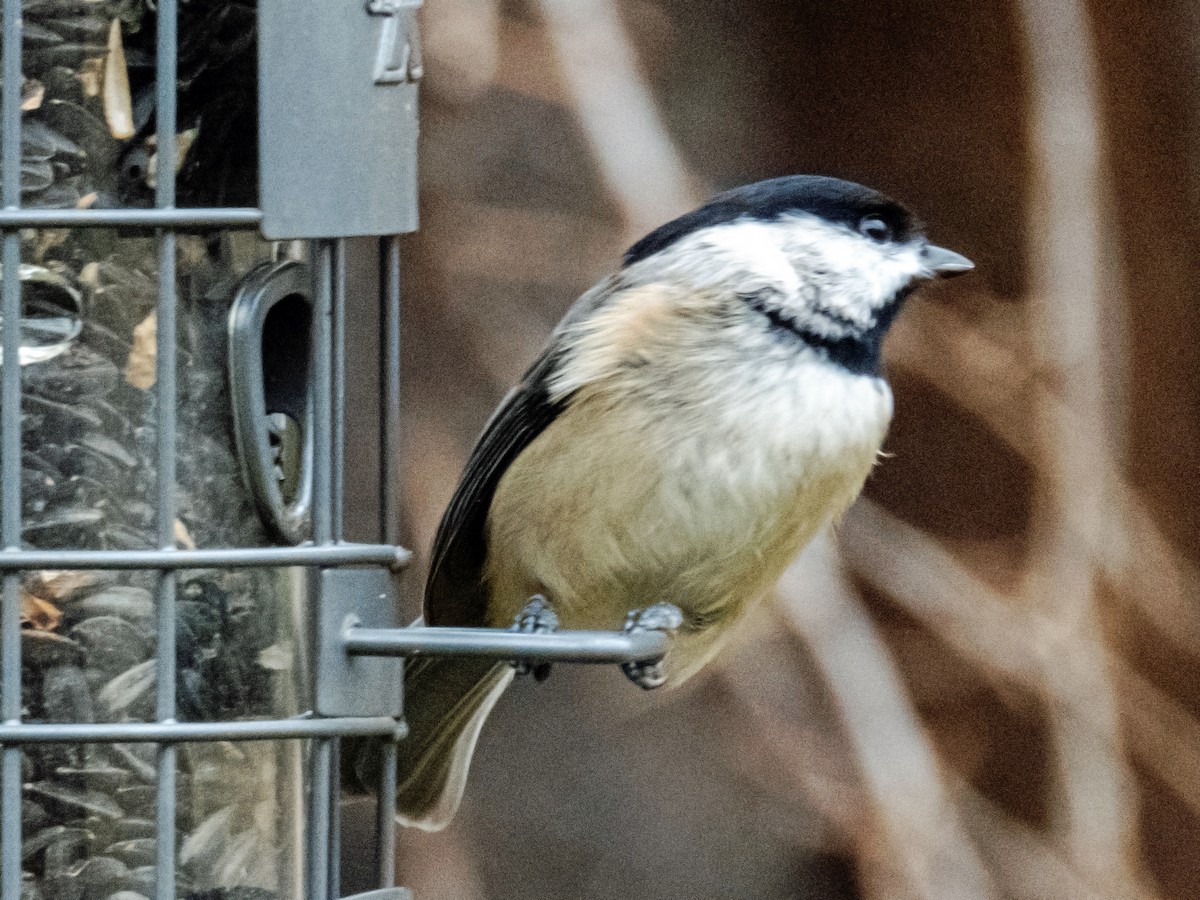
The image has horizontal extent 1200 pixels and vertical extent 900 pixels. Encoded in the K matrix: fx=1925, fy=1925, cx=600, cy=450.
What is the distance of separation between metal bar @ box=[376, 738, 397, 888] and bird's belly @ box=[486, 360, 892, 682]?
420 mm

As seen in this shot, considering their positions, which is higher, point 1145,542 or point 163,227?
point 163,227

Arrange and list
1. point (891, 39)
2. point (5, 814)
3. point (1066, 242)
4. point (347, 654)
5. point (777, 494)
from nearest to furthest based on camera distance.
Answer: point (5, 814)
point (347, 654)
point (777, 494)
point (1066, 242)
point (891, 39)

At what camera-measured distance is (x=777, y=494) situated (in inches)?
88.2

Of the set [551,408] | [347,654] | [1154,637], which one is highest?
[551,408]

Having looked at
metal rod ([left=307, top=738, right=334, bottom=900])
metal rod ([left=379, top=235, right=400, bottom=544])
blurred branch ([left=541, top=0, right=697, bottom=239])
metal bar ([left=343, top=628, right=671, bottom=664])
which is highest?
blurred branch ([left=541, top=0, right=697, bottom=239])

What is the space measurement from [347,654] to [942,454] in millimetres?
1879

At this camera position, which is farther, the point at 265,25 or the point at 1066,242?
the point at 1066,242

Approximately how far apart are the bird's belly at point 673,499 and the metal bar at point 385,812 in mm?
420

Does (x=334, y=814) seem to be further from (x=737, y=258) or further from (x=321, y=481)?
(x=737, y=258)

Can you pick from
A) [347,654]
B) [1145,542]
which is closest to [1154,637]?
[1145,542]

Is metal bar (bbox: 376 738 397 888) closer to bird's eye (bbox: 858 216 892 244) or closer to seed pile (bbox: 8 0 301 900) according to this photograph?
seed pile (bbox: 8 0 301 900)

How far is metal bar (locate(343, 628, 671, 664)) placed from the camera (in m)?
1.81

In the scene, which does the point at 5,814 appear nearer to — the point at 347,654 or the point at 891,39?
the point at 347,654

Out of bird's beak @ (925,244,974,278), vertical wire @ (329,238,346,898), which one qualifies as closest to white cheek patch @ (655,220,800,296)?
bird's beak @ (925,244,974,278)
